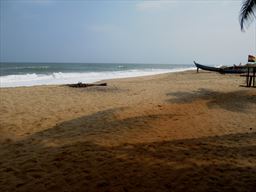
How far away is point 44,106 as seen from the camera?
9273 millimetres

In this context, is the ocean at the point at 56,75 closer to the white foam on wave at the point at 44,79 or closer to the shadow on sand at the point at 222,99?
the white foam on wave at the point at 44,79

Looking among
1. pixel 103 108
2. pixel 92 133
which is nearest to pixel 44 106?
pixel 103 108

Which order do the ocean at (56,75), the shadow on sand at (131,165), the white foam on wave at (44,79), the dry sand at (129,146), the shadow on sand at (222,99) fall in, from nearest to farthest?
the shadow on sand at (131,165) < the dry sand at (129,146) < the shadow on sand at (222,99) < the white foam on wave at (44,79) < the ocean at (56,75)

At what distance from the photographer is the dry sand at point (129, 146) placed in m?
3.91

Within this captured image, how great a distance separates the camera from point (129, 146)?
532cm

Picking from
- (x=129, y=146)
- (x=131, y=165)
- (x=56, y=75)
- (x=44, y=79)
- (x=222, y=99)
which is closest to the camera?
(x=131, y=165)

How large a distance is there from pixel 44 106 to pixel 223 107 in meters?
5.62

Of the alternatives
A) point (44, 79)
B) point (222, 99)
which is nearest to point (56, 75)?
point (44, 79)

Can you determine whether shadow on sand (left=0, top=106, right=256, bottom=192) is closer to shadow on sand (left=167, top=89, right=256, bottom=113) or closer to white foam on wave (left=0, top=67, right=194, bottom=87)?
shadow on sand (left=167, top=89, right=256, bottom=113)

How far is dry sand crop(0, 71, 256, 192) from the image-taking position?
391 cm

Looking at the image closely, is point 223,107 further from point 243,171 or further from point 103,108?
point 243,171

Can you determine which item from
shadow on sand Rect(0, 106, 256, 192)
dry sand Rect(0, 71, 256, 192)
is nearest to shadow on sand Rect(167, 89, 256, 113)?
dry sand Rect(0, 71, 256, 192)

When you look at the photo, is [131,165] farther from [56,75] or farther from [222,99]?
[56,75]

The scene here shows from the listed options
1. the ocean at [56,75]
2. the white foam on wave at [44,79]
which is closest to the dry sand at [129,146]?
the white foam on wave at [44,79]
